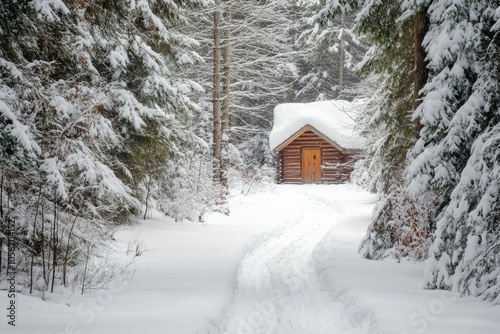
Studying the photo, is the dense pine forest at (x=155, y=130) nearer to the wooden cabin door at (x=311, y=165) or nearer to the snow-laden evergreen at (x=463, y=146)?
the snow-laden evergreen at (x=463, y=146)

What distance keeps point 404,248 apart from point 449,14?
14.4 ft

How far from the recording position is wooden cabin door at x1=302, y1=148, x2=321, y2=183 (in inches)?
1308

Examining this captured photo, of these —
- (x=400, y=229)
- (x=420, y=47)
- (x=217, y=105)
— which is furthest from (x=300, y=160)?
(x=420, y=47)

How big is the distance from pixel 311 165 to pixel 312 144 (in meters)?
1.64

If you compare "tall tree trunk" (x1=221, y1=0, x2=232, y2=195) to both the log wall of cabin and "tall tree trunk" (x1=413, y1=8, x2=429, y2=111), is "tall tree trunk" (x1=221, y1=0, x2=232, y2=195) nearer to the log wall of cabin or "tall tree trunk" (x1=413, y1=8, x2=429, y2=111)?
"tall tree trunk" (x1=413, y1=8, x2=429, y2=111)

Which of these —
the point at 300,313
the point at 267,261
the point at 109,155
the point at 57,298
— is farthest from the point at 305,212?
the point at 57,298

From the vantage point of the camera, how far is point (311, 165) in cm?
3338

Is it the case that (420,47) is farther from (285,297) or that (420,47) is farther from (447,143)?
(285,297)

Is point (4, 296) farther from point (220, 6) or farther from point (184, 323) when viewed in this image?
point (220, 6)

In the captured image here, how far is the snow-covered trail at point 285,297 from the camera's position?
18.7ft

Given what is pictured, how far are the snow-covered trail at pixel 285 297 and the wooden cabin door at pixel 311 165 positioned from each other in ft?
68.6

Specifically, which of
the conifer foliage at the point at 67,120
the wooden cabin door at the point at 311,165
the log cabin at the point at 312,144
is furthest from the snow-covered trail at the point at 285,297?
the wooden cabin door at the point at 311,165

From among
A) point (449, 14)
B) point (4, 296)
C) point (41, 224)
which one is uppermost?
point (449, 14)

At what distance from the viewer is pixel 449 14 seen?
6.32m
